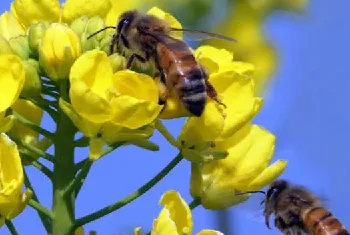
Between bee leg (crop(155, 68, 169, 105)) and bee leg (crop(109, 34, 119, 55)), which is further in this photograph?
bee leg (crop(109, 34, 119, 55))

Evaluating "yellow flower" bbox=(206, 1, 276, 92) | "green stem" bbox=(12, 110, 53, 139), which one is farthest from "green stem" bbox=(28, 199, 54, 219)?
"yellow flower" bbox=(206, 1, 276, 92)

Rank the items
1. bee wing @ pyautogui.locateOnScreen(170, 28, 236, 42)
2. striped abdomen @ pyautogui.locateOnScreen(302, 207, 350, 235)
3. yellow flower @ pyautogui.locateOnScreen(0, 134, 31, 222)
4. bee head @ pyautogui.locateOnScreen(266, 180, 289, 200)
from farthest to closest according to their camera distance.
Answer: bee head @ pyautogui.locateOnScreen(266, 180, 289, 200), striped abdomen @ pyautogui.locateOnScreen(302, 207, 350, 235), bee wing @ pyautogui.locateOnScreen(170, 28, 236, 42), yellow flower @ pyautogui.locateOnScreen(0, 134, 31, 222)

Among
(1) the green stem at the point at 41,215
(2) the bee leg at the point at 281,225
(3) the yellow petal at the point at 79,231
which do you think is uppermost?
(1) the green stem at the point at 41,215

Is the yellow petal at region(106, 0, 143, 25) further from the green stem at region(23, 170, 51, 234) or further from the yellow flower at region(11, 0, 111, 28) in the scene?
the green stem at region(23, 170, 51, 234)

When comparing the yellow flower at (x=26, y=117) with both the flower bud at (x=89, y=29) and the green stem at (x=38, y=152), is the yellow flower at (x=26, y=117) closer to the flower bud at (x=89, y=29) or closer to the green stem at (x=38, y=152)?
the green stem at (x=38, y=152)

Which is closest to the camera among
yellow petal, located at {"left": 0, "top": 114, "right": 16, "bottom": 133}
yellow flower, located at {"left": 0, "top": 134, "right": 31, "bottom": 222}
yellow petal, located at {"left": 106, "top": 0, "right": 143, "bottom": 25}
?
yellow flower, located at {"left": 0, "top": 134, "right": 31, "bottom": 222}

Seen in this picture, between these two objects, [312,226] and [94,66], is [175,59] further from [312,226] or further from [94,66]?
[312,226]

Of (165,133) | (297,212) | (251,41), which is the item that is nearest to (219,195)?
(165,133)

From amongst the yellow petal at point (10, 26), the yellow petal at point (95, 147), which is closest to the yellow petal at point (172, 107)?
the yellow petal at point (95, 147)
